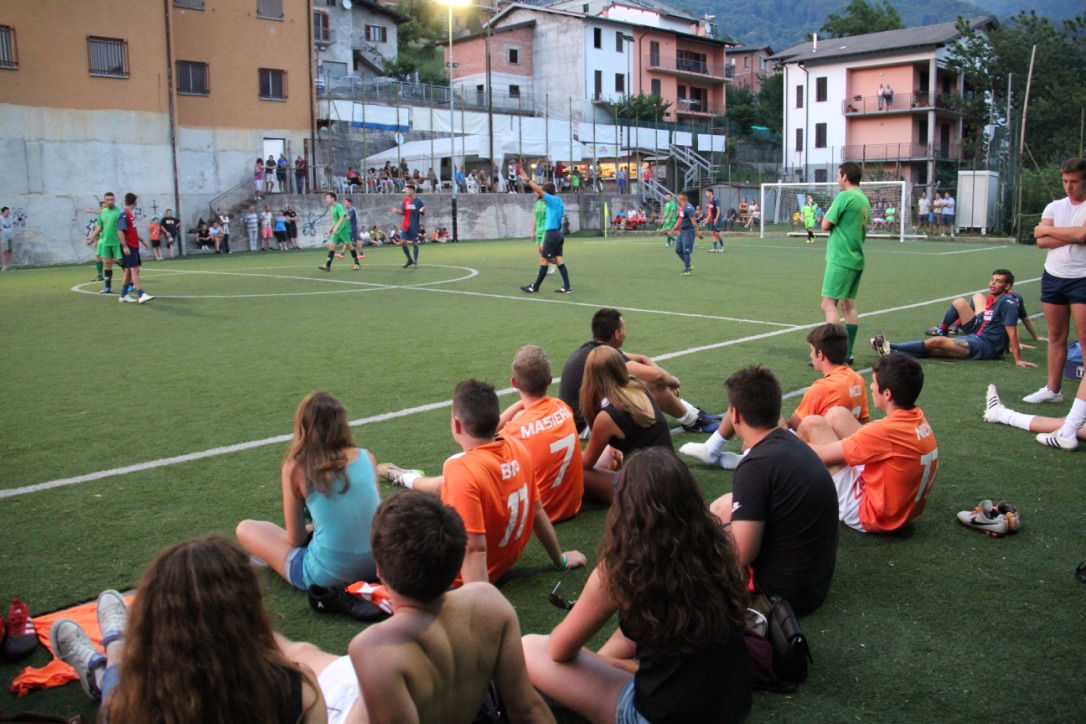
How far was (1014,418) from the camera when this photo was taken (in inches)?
292

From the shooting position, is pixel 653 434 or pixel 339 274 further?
pixel 339 274

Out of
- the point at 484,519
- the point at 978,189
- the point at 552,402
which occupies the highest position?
the point at 978,189

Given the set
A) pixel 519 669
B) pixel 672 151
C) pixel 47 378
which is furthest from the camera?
pixel 672 151

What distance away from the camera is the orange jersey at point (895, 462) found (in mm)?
4980

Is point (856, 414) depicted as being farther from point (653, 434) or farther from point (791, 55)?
point (791, 55)

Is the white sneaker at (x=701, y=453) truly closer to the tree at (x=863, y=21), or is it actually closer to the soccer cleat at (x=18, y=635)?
the soccer cleat at (x=18, y=635)

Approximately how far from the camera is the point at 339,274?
2273 centimetres

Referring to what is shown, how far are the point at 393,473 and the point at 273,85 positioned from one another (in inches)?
1446

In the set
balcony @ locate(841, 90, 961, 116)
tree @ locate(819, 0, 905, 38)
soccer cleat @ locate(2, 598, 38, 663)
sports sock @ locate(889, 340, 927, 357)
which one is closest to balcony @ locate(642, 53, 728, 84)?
tree @ locate(819, 0, 905, 38)

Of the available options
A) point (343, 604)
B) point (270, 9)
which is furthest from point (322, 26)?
point (343, 604)

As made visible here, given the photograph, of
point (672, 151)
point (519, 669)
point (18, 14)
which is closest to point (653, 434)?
point (519, 669)

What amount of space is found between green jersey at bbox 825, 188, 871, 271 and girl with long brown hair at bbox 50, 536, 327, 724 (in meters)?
9.22

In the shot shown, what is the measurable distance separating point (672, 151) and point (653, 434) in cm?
5625

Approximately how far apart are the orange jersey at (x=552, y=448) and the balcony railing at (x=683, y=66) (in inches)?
2889
